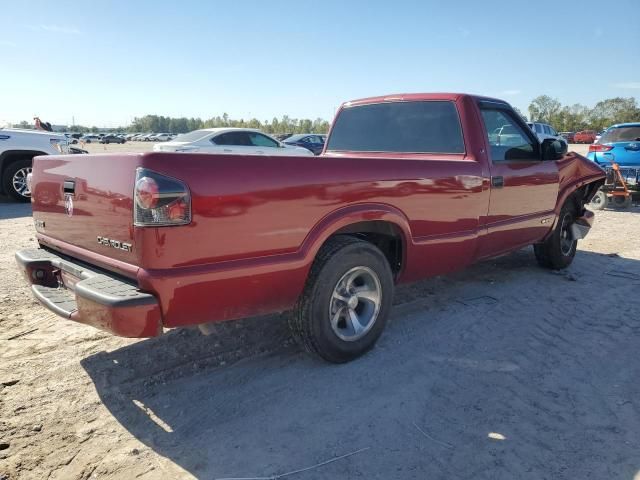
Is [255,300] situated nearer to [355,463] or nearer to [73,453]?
[355,463]

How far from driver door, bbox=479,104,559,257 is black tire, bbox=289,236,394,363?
4.52 feet

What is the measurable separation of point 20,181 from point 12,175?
0.23 meters

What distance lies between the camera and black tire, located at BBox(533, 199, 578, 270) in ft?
18.1

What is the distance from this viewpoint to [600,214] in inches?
396

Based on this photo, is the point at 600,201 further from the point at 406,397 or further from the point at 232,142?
the point at 406,397

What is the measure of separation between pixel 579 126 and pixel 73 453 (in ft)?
330

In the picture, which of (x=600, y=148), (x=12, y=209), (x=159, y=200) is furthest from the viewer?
(x=600, y=148)

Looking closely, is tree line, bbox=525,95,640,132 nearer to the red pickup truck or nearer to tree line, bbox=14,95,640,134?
tree line, bbox=14,95,640,134

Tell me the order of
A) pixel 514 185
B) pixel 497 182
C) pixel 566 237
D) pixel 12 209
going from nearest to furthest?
pixel 497 182
pixel 514 185
pixel 566 237
pixel 12 209

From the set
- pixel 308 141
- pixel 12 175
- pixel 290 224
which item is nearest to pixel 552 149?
pixel 290 224

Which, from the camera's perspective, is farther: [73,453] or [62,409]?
[62,409]

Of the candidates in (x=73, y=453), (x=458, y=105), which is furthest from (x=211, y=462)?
(x=458, y=105)

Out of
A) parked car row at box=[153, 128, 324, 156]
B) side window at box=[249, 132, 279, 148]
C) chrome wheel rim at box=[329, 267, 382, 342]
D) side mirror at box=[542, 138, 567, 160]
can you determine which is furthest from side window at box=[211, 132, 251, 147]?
chrome wheel rim at box=[329, 267, 382, 342]

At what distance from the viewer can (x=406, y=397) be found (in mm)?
2871
